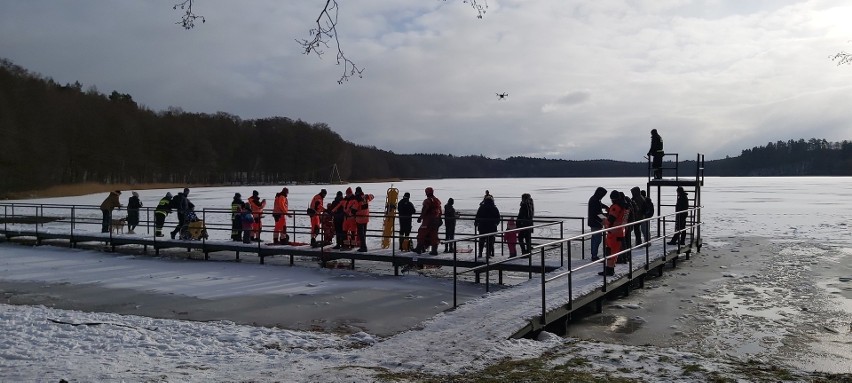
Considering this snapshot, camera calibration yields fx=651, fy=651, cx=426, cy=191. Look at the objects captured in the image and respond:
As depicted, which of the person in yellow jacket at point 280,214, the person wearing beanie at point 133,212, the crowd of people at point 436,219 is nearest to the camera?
the crowd of people at point 436,219

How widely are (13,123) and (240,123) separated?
66699 millimetres

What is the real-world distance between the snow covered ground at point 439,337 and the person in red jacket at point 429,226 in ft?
3.48

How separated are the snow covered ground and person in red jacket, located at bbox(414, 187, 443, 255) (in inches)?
41.8

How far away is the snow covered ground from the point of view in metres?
5.80

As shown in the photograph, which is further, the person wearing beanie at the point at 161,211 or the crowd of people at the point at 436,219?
the person wearing beanie at the point at 161,211

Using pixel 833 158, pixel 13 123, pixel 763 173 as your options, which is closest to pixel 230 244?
pixel 13 123

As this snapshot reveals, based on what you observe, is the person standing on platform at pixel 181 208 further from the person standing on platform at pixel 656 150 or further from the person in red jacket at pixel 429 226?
the person standing on platform at pixel 656 150

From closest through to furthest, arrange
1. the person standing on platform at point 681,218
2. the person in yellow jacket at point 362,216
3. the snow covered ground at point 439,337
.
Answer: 1. the snow covered ground at point 439,337
2. the person in yellow jacket at point 362,216
3. the person standing on platform at point 681,218

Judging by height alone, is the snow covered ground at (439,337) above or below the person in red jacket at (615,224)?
below

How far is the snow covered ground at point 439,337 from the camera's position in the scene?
5.80 metres

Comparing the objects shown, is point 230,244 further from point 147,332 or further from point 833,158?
point 833,158

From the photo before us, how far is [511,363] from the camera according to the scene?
588 cm

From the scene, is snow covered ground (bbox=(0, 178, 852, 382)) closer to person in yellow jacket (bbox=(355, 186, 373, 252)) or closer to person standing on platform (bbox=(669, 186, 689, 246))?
person in yellow jacket (bbox=(355, 186, 373, 252))

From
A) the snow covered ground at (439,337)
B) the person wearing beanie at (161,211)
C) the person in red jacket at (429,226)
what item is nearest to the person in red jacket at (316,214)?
the snow covered ground at (439,337)
